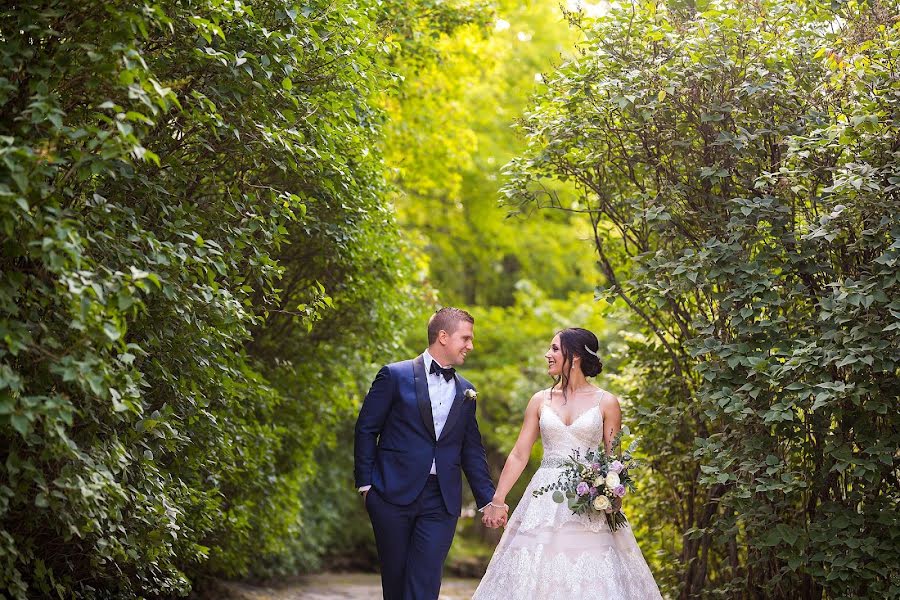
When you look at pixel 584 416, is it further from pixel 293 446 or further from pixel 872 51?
pixel 293 446

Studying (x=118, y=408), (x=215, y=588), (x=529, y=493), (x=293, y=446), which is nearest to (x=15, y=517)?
(x=118, y=408)

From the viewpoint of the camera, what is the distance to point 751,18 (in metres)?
6.79

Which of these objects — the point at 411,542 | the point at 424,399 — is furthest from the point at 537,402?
the point at 411,542

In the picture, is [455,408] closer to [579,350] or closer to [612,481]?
[579,350]

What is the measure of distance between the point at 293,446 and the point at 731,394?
18.3 feet

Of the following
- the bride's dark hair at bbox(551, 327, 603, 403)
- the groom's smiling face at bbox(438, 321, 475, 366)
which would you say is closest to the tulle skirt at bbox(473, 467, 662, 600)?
the bride's dark hair at bbox(551, 327, 603, 403)

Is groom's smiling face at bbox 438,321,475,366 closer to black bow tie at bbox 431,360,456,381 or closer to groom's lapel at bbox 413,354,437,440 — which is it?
black bow tie at bbox 431,360,456,381

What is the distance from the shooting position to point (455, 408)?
6496 mm

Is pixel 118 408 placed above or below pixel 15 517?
above

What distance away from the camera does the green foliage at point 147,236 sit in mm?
4203

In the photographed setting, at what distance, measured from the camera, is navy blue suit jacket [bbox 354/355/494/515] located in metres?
6.28

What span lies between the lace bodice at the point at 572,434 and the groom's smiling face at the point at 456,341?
685 millimetres

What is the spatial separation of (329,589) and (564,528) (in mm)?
8879

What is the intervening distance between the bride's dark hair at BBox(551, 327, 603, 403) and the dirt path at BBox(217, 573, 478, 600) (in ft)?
21.2
